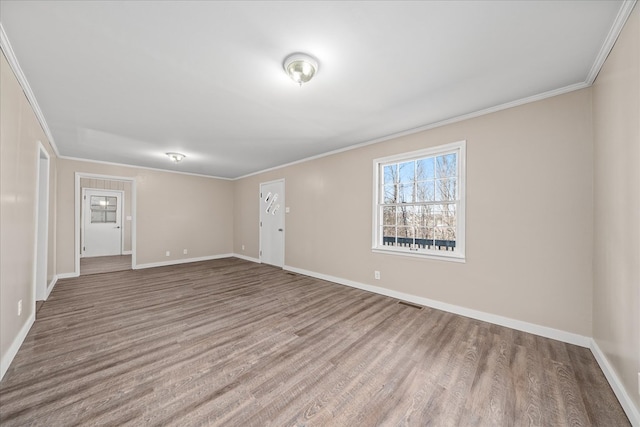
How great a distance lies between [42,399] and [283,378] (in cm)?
153

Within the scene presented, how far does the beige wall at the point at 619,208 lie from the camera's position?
1.42 m

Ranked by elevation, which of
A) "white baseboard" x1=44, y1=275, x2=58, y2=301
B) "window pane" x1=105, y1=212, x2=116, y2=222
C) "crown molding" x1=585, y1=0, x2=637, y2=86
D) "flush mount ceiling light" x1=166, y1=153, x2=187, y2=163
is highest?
"crown molding" x1=585, y1=0, x2=637, y2=86

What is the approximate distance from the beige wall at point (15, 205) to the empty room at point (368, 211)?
0.11 feet

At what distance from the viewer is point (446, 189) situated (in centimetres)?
312

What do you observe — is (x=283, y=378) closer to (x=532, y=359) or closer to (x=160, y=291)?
(x=532, y=359)

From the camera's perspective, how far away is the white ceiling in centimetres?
146

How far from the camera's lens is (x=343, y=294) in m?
3.67

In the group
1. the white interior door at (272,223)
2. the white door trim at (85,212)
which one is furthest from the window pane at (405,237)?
the white door trim at (85,212)

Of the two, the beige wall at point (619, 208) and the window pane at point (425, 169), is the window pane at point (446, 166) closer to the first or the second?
the window pane at point (425, 169)

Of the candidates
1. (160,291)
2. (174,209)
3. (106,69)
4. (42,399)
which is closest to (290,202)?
(160,291)

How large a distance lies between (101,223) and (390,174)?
867 cm

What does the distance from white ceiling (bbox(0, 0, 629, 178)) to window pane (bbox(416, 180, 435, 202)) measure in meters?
0.82

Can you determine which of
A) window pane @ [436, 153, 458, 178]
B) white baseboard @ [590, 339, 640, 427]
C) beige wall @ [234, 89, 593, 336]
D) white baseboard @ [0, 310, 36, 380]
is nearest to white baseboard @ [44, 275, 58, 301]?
white baseboard @ [0, 310, 36, 380]

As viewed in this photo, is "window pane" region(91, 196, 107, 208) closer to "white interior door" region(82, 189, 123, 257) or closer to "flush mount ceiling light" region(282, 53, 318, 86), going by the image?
"white interior door" region(82, 189, 123, 257)
